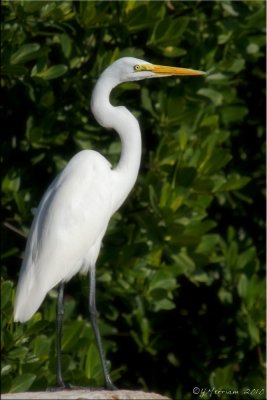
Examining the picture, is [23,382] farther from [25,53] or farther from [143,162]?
[25,53]

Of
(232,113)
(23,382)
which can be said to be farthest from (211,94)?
(23,382)

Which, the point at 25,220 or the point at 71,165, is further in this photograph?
the point at 25,220

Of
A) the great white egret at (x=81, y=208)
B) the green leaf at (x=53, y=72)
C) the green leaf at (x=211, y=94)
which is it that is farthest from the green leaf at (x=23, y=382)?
the green leaf at (x=211, y=94)

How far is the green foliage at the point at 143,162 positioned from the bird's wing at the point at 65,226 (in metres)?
0.61

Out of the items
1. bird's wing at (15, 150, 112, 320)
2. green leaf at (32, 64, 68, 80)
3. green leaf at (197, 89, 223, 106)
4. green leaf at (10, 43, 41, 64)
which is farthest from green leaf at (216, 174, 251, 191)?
bird's wing at (15, 150, 112, 320)

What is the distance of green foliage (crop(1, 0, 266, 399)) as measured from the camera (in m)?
5.39

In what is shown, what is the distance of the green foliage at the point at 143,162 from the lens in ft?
17.7

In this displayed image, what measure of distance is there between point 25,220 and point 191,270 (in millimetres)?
851

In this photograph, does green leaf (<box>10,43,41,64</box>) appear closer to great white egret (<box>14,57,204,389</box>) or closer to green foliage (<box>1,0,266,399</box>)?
green foliage (<box>1,0,266,399</box>)

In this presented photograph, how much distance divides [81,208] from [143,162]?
127 centimetres

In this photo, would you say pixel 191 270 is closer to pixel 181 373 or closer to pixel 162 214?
pixel 162 214

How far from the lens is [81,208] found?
4602 mm

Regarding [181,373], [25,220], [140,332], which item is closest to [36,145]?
[25,220]

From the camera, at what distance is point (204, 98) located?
586 centimetres
